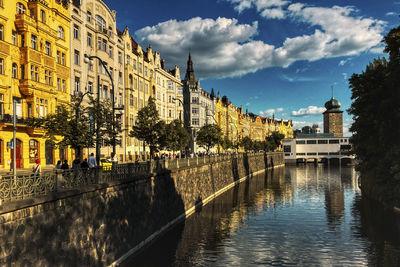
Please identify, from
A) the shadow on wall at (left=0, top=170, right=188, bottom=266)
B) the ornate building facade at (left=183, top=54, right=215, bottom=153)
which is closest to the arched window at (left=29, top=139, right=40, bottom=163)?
the shadow on wall at (left=0, top=170, right=188, bottom=266)

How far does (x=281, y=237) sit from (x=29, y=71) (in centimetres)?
2868

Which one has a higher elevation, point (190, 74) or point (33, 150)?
point (190, 74)

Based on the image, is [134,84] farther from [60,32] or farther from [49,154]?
[49,154]

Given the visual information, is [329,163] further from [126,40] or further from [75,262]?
[75,262]

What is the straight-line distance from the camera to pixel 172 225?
29.8 metres

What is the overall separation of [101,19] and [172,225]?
35.9 meters

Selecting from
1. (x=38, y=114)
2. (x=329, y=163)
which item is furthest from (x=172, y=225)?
(x=329, y=163)

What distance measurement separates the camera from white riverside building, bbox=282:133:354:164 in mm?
149875

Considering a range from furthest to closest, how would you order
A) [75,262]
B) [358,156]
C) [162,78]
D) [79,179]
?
[162,78] < [358,156] < [79,179] < [75,262]

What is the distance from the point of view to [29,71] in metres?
35.6

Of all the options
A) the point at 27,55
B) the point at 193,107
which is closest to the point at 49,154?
the point at 27,55

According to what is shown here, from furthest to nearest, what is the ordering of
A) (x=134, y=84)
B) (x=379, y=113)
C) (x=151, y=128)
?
(x=134, y=84) < (x=151, y=128) < (x=379, y=113)

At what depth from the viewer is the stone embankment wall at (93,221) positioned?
12016mm

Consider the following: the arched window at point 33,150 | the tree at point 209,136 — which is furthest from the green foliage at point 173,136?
the tree at point 209,136
